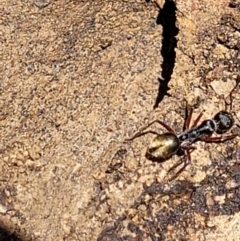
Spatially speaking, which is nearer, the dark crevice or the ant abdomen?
the ant abdomen

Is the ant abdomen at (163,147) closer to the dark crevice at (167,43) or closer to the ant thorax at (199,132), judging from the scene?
the ant thorax at (199,132)

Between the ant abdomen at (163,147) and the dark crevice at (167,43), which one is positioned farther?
the dark crevice at (167,43)

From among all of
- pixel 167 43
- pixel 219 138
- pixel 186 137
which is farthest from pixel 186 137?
pixel 167 43

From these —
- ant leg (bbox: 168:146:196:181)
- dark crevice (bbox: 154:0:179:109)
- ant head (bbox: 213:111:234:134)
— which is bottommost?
ant leg (bbox: 168:146:196:181)

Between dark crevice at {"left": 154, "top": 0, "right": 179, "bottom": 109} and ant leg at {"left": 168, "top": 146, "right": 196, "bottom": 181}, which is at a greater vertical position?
dark crevice at {"left": 154, "top": 0, "right": 179, "bottom": 109}

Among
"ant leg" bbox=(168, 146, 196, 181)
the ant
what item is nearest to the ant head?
the ant

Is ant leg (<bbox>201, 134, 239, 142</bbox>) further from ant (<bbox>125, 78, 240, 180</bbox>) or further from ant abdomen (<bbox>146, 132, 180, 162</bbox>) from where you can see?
ant abdomen (<bbox>146, 132, 180, 162</bbox>)

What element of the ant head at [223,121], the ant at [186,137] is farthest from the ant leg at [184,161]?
the ant head at [223,121]
